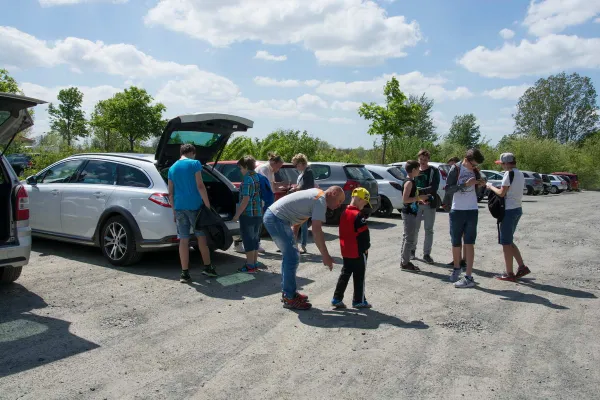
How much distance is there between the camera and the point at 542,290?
6.74m

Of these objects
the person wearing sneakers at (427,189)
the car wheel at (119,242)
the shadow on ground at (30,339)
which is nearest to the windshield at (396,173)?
the person wearing sneakers at (427,189)

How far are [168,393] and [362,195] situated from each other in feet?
9.62

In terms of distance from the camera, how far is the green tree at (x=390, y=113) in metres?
28.3

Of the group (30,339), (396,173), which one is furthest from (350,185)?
(30,339)

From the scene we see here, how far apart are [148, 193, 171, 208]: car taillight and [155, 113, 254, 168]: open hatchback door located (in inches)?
25.4

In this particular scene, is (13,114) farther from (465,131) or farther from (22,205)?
(465,131)

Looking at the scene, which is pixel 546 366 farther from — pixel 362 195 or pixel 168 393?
pixel 168 393

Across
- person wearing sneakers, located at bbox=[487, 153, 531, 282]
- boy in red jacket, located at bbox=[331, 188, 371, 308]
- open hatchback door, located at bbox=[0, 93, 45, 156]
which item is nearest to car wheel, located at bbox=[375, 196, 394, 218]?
person wearing sneakers, located at bbox=[487, 153, 531, 282]

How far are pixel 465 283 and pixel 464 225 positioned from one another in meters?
0.80

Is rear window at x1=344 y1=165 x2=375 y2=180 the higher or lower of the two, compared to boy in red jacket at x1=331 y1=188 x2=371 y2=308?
higher

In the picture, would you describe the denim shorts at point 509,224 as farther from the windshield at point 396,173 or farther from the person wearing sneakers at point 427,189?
the windshield at point 396,173

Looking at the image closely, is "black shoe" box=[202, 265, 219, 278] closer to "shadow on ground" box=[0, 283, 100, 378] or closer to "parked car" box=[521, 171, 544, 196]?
"shadow on ground" box=[0, 283, 100, 378]

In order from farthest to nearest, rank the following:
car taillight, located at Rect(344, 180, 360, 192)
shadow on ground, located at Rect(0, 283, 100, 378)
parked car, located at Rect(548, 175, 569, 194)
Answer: parked car, located at Rect(548, 175, 569, 194), car taillight, located at Rect(344, 180, 360, 192), shadow on ground, located at Rect(0, 283, 100, 378)

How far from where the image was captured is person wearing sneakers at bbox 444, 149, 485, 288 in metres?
6.90
